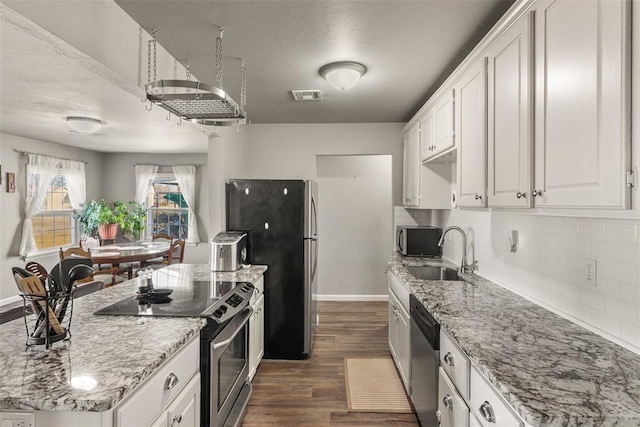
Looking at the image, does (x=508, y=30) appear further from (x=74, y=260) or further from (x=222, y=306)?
(x=74, y=260)

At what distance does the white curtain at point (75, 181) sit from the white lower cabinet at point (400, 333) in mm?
5627

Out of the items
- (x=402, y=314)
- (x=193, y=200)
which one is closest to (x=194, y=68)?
(x=402, y=314)

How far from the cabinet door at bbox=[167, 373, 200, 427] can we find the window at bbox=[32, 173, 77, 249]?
5.21 m

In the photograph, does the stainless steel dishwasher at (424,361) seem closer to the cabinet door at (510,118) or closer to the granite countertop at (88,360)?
the cabinet door at (510,118)

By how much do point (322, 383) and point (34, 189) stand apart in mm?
5225

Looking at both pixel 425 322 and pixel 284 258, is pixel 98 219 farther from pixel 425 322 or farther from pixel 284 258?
pixel 425 322

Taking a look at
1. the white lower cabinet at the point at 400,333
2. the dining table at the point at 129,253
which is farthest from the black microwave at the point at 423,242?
the dining table at the point at 129,253

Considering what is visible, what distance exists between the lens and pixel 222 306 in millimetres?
1990

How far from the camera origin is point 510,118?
1.67m

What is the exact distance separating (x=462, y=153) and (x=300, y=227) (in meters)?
1.63

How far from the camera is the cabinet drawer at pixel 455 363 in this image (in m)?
1.44

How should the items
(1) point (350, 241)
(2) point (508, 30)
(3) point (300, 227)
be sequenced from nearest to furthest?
(2) point (508, 30), (3) point (300, 227), (1) point (350, 241)

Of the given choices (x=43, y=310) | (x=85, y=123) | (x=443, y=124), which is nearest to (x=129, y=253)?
(x=85, y=123)

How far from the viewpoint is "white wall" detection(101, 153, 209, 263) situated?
6355 millimetres
